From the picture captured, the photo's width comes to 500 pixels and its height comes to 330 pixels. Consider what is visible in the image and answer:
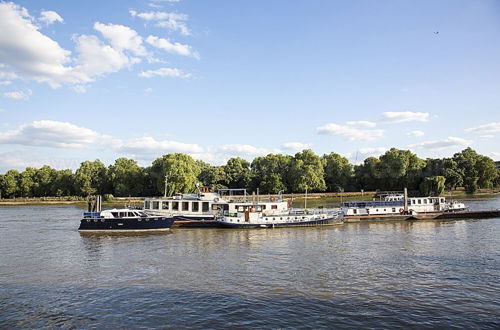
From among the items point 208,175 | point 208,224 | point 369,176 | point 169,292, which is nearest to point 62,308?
point 169,292

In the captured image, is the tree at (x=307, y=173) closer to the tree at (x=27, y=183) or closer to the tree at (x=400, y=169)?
the tree at (x=400, y=169)

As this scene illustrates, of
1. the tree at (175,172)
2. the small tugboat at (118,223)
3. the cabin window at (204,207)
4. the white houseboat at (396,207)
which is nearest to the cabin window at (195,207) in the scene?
the cabin window at (204,207)

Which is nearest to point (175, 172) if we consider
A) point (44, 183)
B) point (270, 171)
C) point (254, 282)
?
point (270, 171)

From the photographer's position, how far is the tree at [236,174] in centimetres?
14788

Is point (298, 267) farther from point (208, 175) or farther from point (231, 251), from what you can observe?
point (208, 175)

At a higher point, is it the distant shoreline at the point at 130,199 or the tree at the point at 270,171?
the tree at the point at 270,171

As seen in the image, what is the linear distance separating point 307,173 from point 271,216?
81884 mm

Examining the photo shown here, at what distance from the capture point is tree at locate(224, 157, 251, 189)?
147875 mm

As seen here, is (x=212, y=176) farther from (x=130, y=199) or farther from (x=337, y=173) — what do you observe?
(x=337, y=173)

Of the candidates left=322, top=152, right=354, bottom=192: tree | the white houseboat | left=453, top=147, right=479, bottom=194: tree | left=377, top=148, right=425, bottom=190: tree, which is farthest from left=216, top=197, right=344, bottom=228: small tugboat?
left=453, top=147, right=479, bottom=194: tree

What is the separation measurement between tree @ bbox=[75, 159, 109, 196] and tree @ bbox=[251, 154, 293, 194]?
61.2 meters

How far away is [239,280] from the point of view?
25766 mm

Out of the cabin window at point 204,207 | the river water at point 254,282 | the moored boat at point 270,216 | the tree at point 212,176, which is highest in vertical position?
the tree at point 212,176

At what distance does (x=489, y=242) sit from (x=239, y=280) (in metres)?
29.3
